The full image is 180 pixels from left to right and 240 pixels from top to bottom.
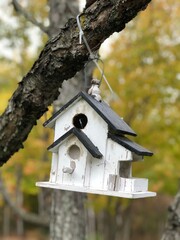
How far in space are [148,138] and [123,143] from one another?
591 cm

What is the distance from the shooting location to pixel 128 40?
7.88 m

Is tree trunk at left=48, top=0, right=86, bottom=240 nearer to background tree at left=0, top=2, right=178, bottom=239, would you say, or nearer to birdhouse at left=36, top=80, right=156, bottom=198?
birdhouse at left=36, top=80, right=156, bottom=198

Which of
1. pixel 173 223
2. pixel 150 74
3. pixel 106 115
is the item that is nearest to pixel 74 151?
pixel 106 115

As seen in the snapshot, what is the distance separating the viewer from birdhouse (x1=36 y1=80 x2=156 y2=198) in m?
1.87

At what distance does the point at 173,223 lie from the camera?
3.02 meters

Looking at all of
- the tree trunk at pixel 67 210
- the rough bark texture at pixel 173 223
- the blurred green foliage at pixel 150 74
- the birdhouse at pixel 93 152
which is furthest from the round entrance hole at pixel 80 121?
the blurred green foliage at pixel 150 74

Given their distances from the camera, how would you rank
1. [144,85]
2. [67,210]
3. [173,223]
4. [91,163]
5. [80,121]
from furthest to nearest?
[144,85]
[67,210]
[173,223]
[80,121]
[91,163]

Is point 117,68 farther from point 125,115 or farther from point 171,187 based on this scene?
point 171,187

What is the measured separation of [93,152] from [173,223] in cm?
145

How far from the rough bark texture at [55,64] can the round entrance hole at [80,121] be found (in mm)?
175

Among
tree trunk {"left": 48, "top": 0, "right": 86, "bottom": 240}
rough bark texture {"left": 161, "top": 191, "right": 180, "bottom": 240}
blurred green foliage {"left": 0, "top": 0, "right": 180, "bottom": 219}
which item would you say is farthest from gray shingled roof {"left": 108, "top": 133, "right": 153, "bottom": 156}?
blurred green foliage {"left": 0, "top": 0, "right": 180, "bottom": 219}

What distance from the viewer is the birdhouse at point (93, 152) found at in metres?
1.87

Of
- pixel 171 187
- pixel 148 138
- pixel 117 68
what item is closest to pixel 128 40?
pixel 117 68

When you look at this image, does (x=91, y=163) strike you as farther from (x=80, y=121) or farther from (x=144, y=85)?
(x=144, y=85)
